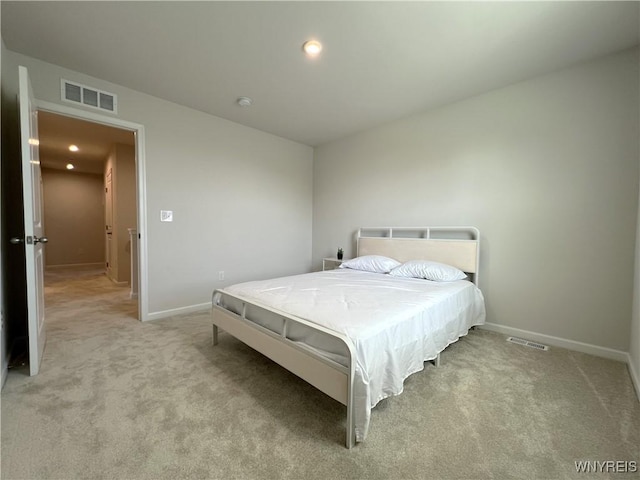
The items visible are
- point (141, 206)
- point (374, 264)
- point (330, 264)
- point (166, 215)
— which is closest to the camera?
point (141, 206)

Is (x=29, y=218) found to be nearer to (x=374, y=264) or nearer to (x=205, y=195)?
(x=205, y=195)

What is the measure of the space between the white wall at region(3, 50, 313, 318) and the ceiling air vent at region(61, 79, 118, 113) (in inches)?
2.0

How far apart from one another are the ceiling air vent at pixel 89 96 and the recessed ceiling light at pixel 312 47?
2166 millimetres

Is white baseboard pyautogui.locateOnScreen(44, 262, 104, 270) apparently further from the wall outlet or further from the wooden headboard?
the wooden headboard

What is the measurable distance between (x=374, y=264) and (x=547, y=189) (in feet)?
6.21

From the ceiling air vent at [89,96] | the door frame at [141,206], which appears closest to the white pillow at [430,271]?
the door frame at [141,206]

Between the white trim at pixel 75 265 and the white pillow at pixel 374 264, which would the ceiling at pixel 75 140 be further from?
the white pillow at pixel 374 264

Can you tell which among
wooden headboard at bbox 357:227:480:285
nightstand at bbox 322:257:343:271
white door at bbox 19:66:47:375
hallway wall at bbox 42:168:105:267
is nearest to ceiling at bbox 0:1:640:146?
white door at bbox 19:66:47:375

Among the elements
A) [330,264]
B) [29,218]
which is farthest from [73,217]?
[330,264]

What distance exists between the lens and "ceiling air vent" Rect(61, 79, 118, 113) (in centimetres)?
256

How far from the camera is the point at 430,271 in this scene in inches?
111

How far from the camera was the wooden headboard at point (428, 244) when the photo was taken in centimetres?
292

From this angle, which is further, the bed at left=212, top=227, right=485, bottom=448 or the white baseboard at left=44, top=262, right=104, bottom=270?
the white baseboard at left=44, top=262, right=104, bottom=270

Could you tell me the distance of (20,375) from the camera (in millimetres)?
1925
